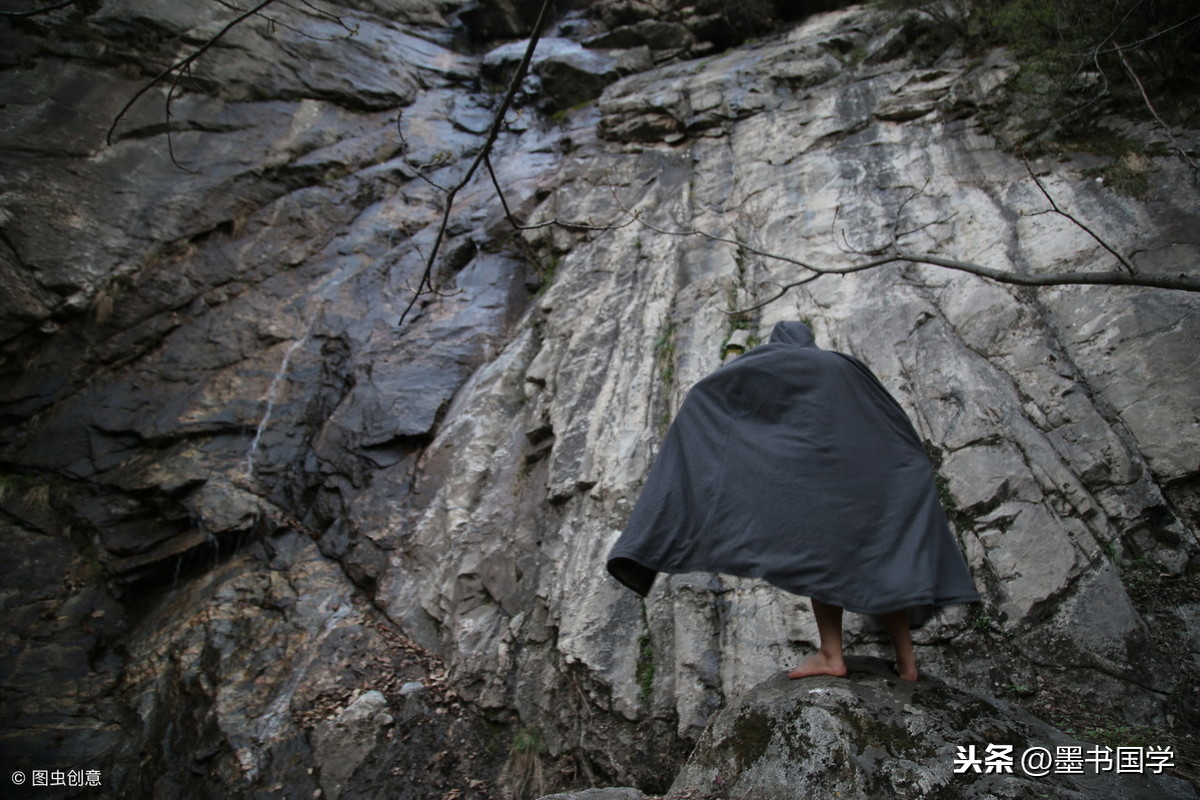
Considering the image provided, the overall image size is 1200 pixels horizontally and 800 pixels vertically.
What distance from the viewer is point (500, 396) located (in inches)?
270

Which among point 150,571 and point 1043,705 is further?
point 150,571

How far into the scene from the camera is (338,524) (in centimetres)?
662

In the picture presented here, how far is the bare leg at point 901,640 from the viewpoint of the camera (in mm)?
2781

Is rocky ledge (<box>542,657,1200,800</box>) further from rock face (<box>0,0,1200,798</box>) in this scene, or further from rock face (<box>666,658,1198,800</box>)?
rock face (<box>0,0,1200,798</box>)

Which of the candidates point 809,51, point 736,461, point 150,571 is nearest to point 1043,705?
point 736,461

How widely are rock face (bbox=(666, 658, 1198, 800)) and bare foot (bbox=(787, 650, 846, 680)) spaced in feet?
0.15

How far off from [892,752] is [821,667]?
50 centimetres

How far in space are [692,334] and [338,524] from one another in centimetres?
391

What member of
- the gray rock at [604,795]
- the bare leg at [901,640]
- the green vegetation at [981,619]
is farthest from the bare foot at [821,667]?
the green vegetation at [981,619]

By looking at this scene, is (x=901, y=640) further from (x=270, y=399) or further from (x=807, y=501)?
(x=270, y=399)

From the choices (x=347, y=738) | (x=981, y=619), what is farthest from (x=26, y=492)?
(x=981, y=619)

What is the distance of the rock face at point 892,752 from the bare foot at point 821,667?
0.15 feet

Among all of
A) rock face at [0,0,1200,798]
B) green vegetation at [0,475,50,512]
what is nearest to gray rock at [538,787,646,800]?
rock face at [0,0,1200,798]

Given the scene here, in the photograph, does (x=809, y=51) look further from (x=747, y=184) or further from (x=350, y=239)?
(x=350, y=239)
